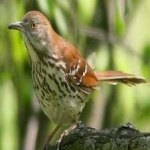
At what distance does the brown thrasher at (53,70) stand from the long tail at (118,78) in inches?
10.6

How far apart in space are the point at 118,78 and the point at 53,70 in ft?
2.04

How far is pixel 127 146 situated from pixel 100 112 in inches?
119

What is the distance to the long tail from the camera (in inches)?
196

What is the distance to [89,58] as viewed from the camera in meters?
5.36

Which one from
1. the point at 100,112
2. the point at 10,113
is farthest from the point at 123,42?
the point at 10,113

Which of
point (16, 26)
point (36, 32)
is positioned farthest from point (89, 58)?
point (16, 26)

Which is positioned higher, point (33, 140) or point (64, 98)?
point (64, 98)

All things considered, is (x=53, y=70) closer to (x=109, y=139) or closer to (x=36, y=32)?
(x=36, y=32)

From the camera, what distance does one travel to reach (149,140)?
10.4ft

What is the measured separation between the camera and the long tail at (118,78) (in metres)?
4.98

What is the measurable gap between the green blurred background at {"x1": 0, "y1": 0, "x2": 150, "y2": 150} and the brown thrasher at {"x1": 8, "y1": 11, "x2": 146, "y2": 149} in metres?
0.11

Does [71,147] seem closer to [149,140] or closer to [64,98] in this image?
[149,140]

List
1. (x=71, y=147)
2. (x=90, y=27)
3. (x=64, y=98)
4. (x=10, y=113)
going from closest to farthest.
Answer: (x=71, y=147) < (x=64, y=98) < (x=10, y=113) < (x=90, y=27)

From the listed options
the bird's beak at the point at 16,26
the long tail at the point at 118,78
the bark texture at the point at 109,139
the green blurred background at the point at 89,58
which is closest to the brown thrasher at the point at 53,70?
the bird's beak at the point at 16,26
